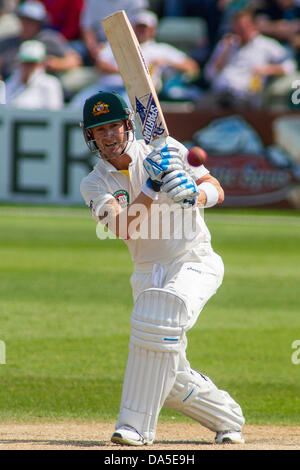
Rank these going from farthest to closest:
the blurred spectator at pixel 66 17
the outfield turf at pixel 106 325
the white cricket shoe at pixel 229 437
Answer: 1. the blurred spectator at pixel 66 17
2. the outfield turf at pixel 106 325
3. the white cricket shoe at pixel 229 437

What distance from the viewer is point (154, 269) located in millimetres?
4312

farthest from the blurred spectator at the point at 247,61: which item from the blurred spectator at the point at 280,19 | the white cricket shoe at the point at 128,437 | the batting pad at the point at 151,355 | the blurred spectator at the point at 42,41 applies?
the white cricket shoe at the point at 128,437

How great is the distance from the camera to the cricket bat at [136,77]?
446 centimetres

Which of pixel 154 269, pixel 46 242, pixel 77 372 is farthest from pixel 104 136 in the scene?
pixel 46 242

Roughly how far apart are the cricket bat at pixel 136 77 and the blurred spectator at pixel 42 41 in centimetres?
976

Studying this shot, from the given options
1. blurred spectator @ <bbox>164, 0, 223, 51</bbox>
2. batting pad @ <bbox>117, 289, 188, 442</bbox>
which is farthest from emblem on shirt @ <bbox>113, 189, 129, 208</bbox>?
blurred spectator @ <bbox>164, 0, 223, 51</bbox>

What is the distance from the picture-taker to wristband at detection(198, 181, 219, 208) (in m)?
4.38

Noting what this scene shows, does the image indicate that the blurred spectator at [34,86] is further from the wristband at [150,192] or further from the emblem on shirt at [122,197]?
the wristband at [150,192]

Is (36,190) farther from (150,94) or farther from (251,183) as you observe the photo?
(150,94)

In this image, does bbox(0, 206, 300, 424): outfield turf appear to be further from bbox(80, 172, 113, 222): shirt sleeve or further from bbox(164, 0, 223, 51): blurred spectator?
bbox(164, 0, 223, 51): blurred spectator

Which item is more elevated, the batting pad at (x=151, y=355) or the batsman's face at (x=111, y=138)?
the batsman's face at (x=111, y=138)

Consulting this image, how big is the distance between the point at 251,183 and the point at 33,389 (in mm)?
7640
